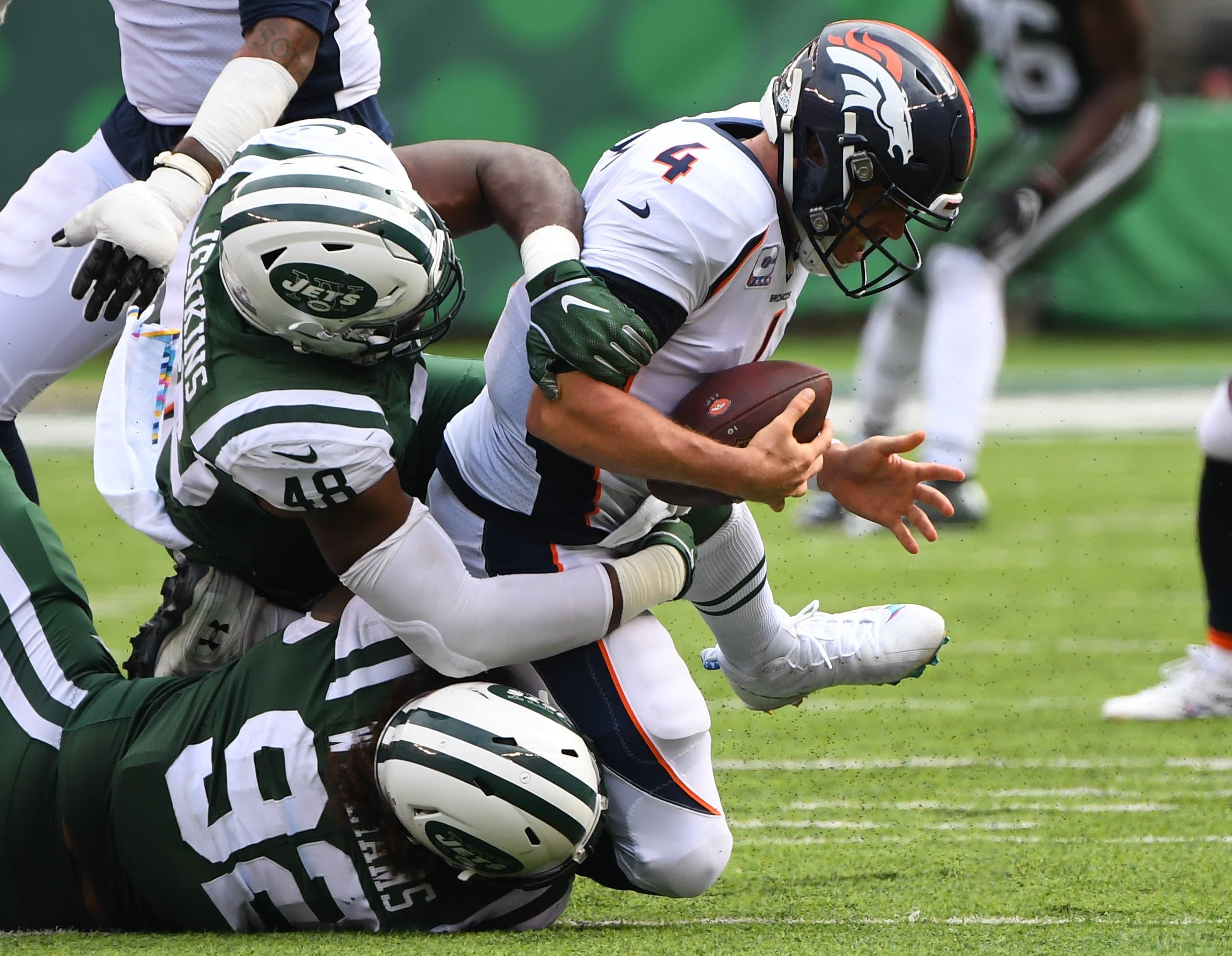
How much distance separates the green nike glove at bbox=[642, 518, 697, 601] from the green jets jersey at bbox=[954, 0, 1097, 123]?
4.91m

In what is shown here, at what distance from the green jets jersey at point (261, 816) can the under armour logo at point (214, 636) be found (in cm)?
48

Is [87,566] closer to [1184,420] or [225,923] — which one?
A: [225,923]

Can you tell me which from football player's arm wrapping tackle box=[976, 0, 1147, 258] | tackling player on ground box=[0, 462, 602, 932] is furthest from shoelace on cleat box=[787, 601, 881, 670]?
football player's arm wrapping tackle box=[976, 0, 1147, 258]

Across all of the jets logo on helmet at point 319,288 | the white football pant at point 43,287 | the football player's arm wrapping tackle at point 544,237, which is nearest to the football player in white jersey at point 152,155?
the white football pant at point 43,287

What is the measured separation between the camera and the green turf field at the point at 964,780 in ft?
8.18

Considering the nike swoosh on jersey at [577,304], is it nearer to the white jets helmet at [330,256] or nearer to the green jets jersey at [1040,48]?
the white jets helmet at [330,256]

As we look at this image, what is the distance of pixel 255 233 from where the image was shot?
7.88ft

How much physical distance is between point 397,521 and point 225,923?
2.16ft

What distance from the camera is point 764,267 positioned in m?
2.65

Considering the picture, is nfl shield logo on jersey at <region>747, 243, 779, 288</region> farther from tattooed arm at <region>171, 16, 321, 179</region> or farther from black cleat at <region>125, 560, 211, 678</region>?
black cleat at <region>125, 560, 211, 678</region>

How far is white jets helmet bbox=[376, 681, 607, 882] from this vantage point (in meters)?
2.39

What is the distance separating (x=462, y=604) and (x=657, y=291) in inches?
21.1

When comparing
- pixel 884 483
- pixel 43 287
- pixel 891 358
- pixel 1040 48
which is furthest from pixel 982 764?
pixel 1040 48

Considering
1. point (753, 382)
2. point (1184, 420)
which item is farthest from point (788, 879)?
point (1184, 420)
